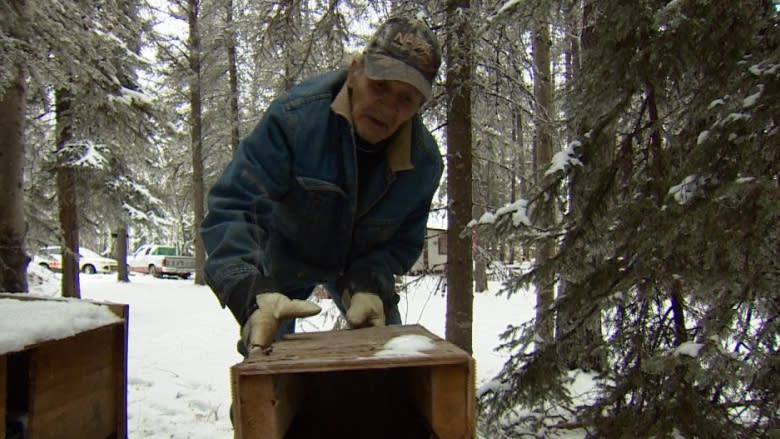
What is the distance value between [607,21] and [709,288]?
146 centimetres

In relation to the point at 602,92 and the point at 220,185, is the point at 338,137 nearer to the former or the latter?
the point at 220,185

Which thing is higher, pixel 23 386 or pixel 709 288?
pixel 709 288

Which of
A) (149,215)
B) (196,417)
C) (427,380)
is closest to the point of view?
(427,380)

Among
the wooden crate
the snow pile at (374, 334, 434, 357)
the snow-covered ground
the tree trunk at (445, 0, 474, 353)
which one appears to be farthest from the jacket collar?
the tree trunk at (445, 0, 474, 353)

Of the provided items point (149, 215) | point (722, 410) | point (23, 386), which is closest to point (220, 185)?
point (23, 386)

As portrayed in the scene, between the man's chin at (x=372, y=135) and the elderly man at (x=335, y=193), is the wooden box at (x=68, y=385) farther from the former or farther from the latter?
the man's chin at (x=372, y=135)

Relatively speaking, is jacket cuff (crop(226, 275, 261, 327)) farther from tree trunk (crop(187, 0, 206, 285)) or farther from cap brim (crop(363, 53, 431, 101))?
tree trunk (crop(187, 0, 206, 285))

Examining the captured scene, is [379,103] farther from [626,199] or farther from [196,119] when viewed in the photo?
[196,119]

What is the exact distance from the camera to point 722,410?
275cm

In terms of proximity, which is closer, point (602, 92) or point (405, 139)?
point (405, 139)

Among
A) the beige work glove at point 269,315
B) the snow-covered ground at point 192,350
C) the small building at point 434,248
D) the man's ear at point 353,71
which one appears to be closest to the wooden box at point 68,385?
the beige work glove at point 269,315

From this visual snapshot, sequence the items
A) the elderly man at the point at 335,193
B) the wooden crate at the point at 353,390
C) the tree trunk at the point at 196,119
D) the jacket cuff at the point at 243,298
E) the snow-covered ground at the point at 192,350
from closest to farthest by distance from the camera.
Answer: the wooden crate at the point at 353,390, the jacket cuff at the point at 243,298, the elderly man at the point at 335,193, the snow-covered ground at the point at 192,350, the tree trunk at the point at 196,119

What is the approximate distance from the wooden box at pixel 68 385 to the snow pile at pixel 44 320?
1.1 inches

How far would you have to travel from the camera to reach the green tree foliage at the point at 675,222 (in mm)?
2248
